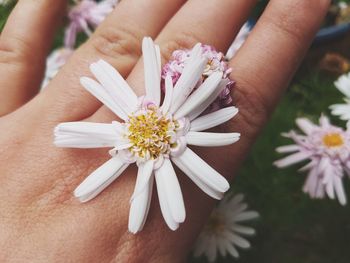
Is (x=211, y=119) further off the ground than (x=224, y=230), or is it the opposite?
(x=211, y=119)

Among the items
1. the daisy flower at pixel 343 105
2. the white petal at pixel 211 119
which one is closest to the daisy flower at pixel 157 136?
the white petal at pixel 211 119

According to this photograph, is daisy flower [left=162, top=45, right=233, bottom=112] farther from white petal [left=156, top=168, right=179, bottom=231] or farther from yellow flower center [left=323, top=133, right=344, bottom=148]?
yellow flower center [left=323, top=133, right=344, bottom=148]

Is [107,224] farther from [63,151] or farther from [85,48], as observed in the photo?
[85,48]

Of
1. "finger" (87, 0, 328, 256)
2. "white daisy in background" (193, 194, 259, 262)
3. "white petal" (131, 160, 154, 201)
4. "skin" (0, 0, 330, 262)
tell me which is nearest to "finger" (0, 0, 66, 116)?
"skin" (0, 0, 330, 262)

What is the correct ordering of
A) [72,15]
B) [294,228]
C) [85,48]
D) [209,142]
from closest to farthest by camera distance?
[209,142]
[85,48]
[72,15]
[294,228]

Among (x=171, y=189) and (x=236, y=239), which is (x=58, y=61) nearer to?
(x=236, y=239)

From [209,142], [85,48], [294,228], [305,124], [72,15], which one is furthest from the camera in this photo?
[294,228]

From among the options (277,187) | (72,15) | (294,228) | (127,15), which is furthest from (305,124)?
(72,15)

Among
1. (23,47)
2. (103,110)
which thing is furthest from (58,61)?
(103,110)
